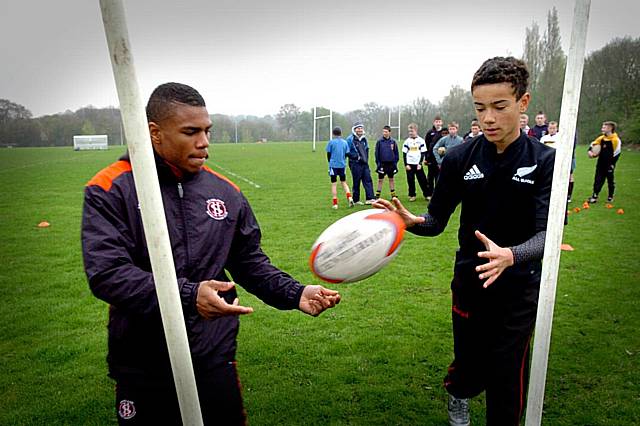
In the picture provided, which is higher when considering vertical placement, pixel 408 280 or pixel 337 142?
pixel 337 142

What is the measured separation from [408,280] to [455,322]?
13.2 ft

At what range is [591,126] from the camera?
24.6m

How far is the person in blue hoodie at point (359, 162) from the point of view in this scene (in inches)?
571

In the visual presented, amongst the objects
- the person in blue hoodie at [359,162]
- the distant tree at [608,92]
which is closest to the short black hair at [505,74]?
the distant tree at [608,92]

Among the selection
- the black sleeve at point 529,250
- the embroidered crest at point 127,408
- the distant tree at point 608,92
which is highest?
the distant tree at point 608,92

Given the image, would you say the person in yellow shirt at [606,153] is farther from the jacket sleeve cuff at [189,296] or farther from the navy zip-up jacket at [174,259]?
the jacket sleeve cuff at [189,296]

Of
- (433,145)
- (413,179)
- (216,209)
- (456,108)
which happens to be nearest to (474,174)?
(216,209)

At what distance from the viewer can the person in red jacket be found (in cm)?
232

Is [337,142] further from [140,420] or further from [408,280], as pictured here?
[140,420]

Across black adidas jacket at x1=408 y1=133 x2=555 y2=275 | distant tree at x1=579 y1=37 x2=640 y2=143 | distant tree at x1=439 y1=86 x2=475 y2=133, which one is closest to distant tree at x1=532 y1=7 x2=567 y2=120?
black adidas jacket at x1=408 y1=133 x2=555 y2=275

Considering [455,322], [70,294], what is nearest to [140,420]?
[455,322]

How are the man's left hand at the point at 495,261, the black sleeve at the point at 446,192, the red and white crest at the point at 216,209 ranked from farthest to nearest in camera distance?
1. the black sleeve at the point at 446,192
2. the red and white crest at the point at 216,209
3. the man's left hand at the point at 495,261

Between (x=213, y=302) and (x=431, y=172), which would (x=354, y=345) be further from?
(x=431, y=172)

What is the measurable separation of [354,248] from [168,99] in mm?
1233
